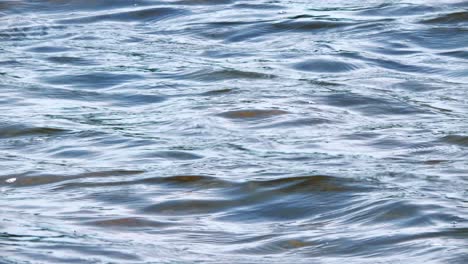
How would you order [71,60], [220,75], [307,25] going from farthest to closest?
[307,25]
[71,60]
[220,75]

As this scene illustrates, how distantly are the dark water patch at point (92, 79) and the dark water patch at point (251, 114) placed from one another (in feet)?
4.04

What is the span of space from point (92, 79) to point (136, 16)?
2.54m

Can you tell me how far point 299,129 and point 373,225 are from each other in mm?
1813

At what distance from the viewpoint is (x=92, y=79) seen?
8156mm

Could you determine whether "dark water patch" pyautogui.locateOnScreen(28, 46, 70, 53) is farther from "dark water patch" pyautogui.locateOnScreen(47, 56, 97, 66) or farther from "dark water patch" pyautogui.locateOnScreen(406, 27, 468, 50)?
"dark water patch" pyautogui.locateOnScreen(406, 27, 468, 50)

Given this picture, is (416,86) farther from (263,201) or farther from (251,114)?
(263,201)

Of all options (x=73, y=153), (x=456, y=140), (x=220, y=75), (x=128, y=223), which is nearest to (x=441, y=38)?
(x=220, y=75)

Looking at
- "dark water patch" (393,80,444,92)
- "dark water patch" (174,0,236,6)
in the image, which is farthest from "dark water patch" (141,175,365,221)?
"dark water patch" (174,0,236,6)

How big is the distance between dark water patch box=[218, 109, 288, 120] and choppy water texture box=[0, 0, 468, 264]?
0.05 ft

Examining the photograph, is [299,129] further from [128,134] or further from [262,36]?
[262,36]

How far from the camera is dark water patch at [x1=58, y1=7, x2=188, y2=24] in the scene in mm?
10484

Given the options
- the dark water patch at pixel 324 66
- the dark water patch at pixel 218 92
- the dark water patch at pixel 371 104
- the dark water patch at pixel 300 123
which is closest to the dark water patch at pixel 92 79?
the dark water patch at pixel 218 92

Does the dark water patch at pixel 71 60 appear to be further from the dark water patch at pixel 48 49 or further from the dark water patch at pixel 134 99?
the dark water patch at pixel 134 99

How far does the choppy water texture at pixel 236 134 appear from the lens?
15.6 feet
